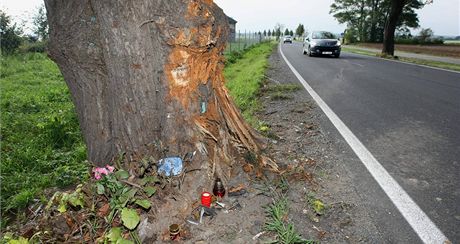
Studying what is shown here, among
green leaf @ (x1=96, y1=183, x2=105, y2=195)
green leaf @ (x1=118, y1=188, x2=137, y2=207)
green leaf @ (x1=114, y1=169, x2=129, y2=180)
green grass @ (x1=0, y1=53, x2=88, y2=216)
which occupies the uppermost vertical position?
green leaf @ (x1=114, y1=169, x2=129, y2=180)

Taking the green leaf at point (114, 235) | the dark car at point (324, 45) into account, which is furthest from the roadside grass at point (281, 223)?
the dark car at point (324, 45)

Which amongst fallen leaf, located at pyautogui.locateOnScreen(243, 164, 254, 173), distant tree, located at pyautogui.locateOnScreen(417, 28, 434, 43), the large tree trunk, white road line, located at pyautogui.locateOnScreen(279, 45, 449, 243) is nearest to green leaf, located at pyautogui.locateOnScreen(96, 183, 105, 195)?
fallen leaf, located at pyautogui.locateOnScreen(243, 164, 254, 173)

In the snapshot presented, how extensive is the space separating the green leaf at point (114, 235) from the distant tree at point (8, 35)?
44.6ft

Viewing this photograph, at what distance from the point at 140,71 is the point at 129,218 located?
1.03m

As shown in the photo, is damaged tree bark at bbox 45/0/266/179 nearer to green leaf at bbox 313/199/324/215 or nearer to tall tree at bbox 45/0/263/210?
tall tree at bbox 45/0/263/210

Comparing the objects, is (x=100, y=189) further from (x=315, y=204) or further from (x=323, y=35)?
(x=323, y=35)

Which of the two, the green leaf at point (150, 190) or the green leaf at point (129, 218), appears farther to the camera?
the green leaf at point (150, 190)

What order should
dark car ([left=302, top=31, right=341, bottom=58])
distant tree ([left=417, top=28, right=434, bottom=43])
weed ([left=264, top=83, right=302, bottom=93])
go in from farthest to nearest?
1. distant tree ([left=417, top=28, right=434, bottom=43])
2. dark car ([left=302, top=31, right=341, bottom=58])
3. weed ([left=264, top=83, right=302, bottom=93])

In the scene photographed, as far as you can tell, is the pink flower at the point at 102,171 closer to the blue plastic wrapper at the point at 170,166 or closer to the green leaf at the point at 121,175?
the green leaf at the point at 121,175

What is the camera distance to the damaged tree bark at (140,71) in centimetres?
229

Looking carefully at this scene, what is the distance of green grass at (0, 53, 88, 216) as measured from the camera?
10.7 feet

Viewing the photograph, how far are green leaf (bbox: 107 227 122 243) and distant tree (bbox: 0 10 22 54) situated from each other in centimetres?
1360

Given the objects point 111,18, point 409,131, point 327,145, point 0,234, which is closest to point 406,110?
point 409,131

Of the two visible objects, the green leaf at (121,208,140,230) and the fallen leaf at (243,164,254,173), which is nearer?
the green leaf at (121,208,140,230)
